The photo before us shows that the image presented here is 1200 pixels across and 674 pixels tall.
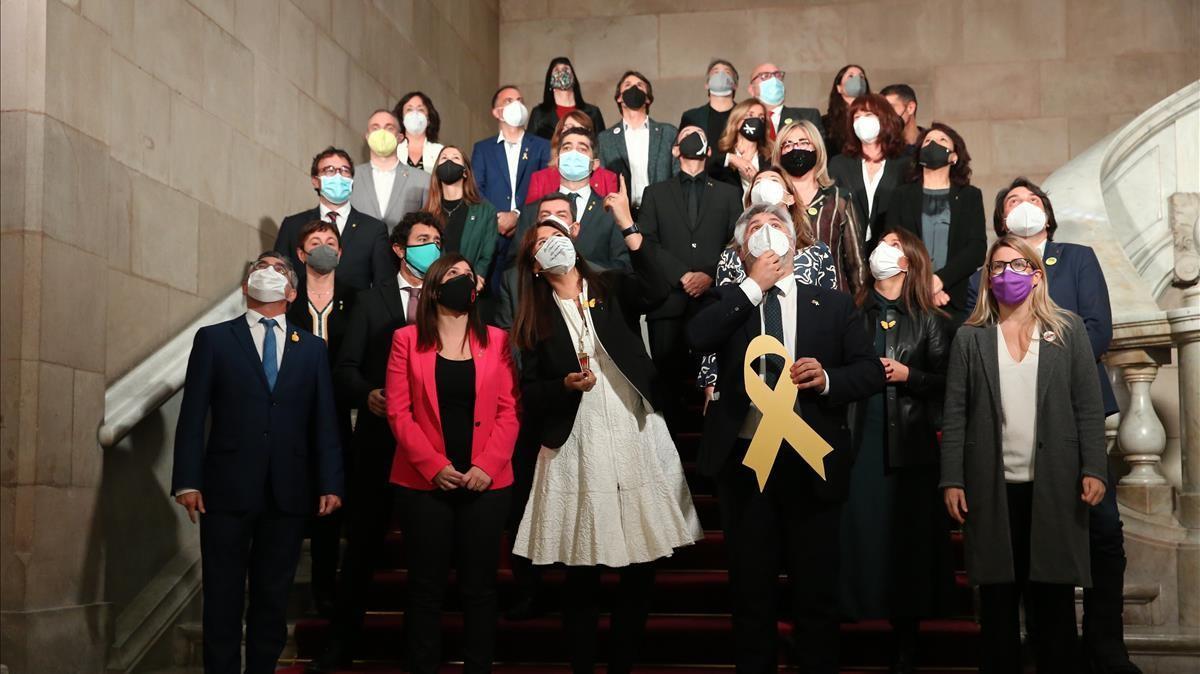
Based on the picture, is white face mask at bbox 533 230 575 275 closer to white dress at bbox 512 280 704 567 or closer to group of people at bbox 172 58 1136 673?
group of people at bbox 172 58 1136 673

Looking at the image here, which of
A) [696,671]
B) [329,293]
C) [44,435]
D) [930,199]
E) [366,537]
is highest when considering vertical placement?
[930,199]

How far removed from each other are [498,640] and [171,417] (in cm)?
188

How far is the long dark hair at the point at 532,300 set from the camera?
16.3 feet

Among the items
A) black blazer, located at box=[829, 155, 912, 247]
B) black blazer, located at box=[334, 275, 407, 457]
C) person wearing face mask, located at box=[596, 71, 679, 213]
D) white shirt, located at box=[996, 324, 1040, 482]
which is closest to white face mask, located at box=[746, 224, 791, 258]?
white shirt, located at box=[996, 324, 1040, 482]

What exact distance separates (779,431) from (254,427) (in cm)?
198

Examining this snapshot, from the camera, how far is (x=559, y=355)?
16.1ft

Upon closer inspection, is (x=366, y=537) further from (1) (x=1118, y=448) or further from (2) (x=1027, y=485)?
(1) (x=1118, y=448)

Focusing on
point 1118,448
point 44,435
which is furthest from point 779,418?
point 44,435

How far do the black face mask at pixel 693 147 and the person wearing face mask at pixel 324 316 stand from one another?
1.77 m

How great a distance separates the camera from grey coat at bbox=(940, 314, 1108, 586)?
4.51 metres

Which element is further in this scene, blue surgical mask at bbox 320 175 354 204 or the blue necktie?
blue surgical mask at bbox 320 175 354 204

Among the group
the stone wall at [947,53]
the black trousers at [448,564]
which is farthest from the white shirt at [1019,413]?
the stone wall at [947,53]

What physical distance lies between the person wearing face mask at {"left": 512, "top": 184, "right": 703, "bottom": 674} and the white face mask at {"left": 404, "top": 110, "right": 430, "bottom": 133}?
10.9ft

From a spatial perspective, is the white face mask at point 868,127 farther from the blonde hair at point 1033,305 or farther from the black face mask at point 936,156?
the blonde hair at point 1033,305
